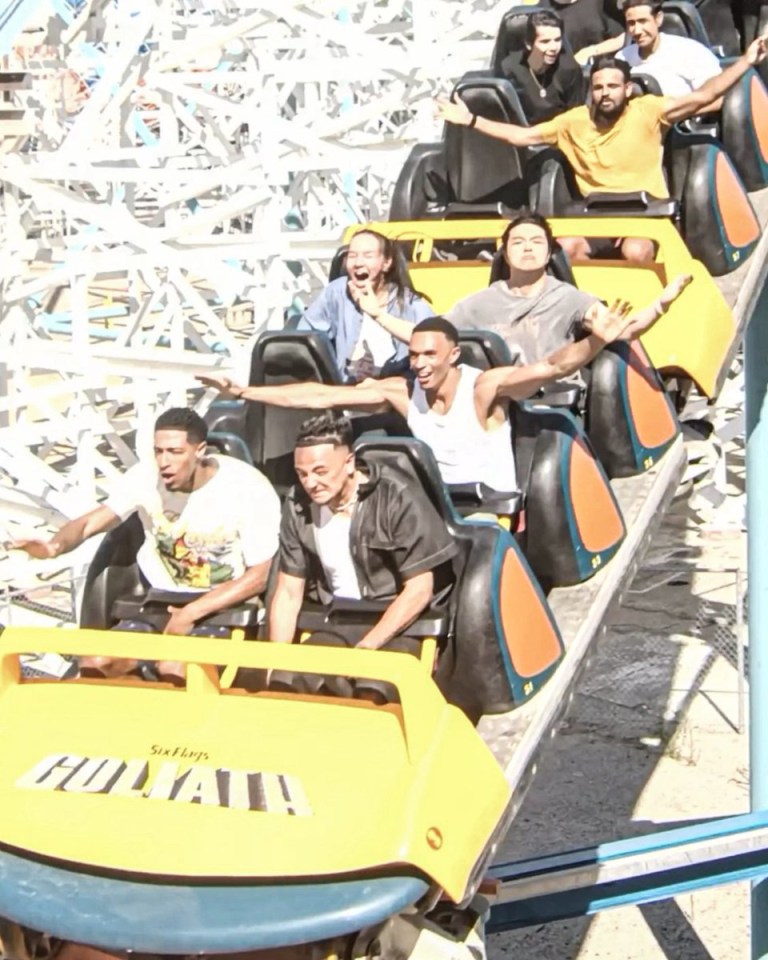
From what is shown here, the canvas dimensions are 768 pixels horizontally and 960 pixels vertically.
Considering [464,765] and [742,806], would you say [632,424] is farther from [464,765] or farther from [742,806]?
[742,806]

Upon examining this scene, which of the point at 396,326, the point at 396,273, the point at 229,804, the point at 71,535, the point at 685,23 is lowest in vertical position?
the point at 229,804

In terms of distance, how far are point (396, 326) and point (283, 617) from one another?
1.14 meters

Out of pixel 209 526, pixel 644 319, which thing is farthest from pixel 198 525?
pixel 644 319

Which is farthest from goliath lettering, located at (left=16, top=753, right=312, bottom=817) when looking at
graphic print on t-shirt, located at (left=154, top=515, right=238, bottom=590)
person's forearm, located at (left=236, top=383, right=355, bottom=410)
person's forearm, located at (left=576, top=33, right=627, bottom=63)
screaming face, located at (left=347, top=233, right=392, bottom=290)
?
person's forearm, located at (left=576, top=33, right=627, bottom=63)

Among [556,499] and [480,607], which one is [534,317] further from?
[480,607]

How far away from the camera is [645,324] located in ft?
15.3

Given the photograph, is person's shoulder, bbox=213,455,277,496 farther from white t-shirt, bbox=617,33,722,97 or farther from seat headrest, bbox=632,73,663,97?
white t-shirt, bbox=617,33,722,97

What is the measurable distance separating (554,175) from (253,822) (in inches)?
127

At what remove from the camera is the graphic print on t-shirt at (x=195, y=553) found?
4156mm

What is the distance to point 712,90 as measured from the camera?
19.6 ft

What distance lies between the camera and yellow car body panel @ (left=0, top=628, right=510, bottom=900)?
333 cm

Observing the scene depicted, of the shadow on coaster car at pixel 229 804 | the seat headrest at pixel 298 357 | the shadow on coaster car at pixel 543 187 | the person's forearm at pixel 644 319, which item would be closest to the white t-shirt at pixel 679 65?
the shadow on coaster car at pixel 543 187

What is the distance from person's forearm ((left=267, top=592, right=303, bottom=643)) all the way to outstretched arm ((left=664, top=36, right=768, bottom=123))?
2.51 meters

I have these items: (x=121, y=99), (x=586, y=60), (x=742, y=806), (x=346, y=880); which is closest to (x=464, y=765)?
(x=346, y=880)
